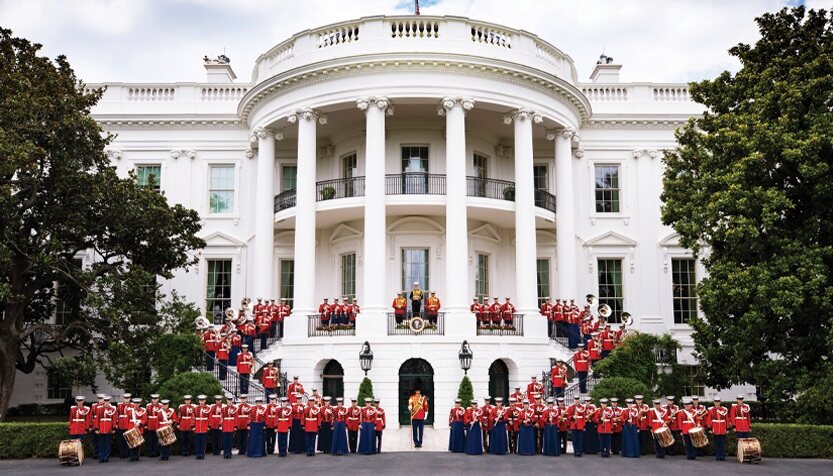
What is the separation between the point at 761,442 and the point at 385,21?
16.8m

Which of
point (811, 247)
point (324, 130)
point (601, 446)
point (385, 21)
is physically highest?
point (385, 21)

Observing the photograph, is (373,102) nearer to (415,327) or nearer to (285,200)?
(285,200)

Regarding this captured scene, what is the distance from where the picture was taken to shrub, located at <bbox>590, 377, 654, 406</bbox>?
19188 mm

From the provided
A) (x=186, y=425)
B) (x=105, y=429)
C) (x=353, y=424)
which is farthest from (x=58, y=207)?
(x=353, y=424)

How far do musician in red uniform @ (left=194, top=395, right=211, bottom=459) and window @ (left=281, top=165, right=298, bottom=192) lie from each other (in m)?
14.3

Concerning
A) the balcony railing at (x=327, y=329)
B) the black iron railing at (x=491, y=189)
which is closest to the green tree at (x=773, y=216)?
the black iron railing at (x=491, y=189)

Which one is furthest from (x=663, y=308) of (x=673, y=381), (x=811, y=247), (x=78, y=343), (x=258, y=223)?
(x=78, y=343)

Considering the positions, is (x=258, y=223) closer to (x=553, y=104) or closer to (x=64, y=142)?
(x=64, y=142)

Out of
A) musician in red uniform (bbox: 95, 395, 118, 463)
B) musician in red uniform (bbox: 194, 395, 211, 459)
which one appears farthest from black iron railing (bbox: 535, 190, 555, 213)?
musician in red uniform (bbox: 95, 395, 118, 463)

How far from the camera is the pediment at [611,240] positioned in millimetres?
30062

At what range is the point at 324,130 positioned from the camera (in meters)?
29.3

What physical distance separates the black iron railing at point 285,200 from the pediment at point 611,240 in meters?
11.3

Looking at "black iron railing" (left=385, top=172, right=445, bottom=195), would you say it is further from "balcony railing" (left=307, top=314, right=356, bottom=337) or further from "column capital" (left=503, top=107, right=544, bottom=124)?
"balcony railing" (left=307, top=314, right=356, bottom=337)

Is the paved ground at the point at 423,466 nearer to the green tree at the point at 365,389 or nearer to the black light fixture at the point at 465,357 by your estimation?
the green tree at the point at 365,389
